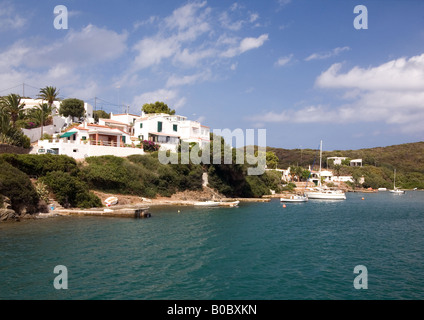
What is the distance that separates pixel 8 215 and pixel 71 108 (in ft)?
133

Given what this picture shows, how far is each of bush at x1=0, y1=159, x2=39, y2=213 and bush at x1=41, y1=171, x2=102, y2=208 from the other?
11.1 ft

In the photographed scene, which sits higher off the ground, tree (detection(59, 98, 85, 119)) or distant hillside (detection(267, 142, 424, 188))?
tree (detection(59, 98, 85, 119))

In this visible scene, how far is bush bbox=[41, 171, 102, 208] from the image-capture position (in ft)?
123

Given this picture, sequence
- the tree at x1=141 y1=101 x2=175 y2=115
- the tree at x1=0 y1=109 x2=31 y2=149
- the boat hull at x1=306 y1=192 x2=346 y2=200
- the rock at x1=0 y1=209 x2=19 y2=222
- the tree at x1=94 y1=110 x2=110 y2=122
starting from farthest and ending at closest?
the tree at x1=141 y1=101 x2=175 y2=115
the tree at x1=94 y1=110 x2=110 y2=122
the boat hull at x1=306 y1=192 x2=346 y2=200
the tree at x1=0 y1=109 x2=31 y2=149
the rock at x1=0 y1=209 x2=19 y2=222

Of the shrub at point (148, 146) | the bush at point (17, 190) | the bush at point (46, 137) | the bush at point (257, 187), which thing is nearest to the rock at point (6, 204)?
the bush at point (17, 190)

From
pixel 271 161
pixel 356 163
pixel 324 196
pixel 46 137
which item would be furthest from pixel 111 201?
pixel 356 163

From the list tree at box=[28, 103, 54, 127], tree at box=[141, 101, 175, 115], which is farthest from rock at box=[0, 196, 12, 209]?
tree at box=[141, 101, 175, 115]

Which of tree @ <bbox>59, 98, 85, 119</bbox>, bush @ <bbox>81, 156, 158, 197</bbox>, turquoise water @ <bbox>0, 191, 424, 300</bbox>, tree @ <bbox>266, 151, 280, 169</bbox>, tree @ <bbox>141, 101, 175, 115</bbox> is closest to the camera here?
turquoise water @ <bbox>0, 191, 424, 300</bbox>

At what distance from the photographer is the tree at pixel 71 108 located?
65.5 meters

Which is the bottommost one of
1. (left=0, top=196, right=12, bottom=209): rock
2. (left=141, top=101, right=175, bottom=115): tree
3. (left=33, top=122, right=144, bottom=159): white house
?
(left=0, top=196, right=12, bottom=209): rock

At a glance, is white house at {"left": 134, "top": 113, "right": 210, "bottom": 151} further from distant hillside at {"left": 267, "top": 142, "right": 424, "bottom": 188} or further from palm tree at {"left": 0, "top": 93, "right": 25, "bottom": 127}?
distant hillside at {"left": 267, "top": 142, "right": 424, "bottom": 188}

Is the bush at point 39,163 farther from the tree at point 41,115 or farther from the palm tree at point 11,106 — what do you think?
the palm tree at point 11,106

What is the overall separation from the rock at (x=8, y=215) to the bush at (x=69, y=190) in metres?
7.03

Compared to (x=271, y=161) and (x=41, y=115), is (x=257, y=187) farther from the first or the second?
(x=41, y=115)
